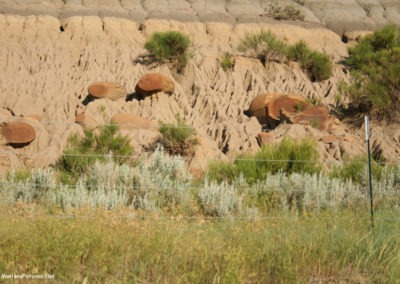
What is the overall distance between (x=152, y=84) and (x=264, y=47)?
772 centimetres

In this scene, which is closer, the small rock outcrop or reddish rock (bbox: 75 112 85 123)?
the small rock outcrop

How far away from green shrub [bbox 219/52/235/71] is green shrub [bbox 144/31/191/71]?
5.79 ft

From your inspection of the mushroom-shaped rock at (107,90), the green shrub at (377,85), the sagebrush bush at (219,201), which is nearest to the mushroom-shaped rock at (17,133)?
the mushroom-shaped rock at (107,90)

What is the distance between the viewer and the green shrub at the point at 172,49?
22578mm

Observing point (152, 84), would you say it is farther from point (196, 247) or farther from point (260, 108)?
point (196, 247)

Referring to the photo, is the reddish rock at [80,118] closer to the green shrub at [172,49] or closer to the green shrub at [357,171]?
the green shrub at [172,49]

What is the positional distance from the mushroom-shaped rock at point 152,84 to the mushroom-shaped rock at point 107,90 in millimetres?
761

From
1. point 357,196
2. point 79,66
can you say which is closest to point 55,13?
point 79,66

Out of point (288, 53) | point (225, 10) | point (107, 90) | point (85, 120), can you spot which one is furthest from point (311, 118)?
point (225, 10)

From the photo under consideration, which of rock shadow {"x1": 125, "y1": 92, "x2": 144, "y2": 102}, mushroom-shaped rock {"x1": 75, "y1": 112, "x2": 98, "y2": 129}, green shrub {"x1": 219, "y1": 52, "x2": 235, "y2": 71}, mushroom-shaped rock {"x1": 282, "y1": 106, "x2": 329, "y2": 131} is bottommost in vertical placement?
mushroom-shaped rock {"x1": 75, "y1": 112, "x2": 98, "y2": 129}

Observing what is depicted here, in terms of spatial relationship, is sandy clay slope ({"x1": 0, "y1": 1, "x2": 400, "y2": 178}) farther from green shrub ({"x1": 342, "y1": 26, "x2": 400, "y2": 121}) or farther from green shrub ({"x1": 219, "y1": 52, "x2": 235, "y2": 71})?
green shrub ({"x1": 342, "y1": 26, "x2": 400, "y2": 121})

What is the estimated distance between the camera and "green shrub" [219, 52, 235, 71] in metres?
23.4

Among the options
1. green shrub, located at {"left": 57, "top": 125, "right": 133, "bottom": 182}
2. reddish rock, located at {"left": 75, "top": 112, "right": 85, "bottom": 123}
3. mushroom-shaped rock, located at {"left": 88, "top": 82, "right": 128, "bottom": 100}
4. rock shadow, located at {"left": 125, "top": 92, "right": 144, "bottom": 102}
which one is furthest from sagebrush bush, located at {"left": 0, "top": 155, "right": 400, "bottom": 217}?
rock shadow, located at {"left": 125, "top": 92, "right": 144, "bottom": 102}

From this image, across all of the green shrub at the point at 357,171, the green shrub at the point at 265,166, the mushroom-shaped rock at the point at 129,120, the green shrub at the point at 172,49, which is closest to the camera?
the green shrub at the point at 357,171
